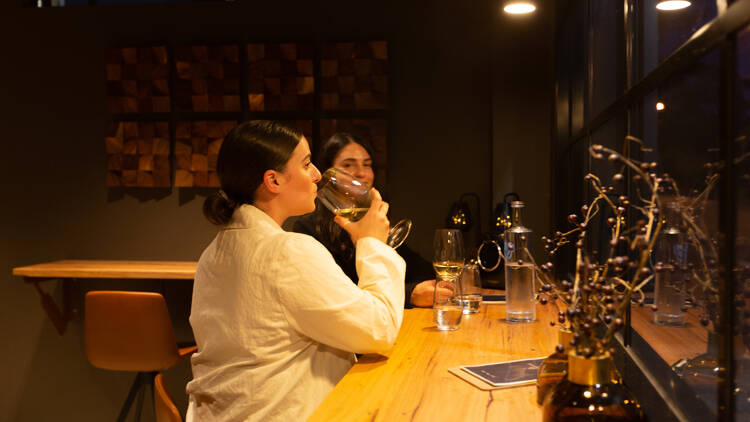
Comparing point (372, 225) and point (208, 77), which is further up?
point (208, 77)

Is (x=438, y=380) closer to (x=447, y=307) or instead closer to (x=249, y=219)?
(x=447, y=307)

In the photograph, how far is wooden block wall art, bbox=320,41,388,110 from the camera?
130 inches

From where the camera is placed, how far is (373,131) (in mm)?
3324

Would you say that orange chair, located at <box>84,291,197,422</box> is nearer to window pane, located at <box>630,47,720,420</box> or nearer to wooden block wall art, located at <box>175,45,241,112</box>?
wooden block wall art, located at <box>175,45,241,112</box>

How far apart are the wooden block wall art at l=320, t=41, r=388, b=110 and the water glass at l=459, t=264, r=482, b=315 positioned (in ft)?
5.02

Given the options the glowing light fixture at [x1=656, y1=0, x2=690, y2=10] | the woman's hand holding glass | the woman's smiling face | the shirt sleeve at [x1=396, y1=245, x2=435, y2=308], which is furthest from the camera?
the shirt sleeve at [x1=396, y1=245, x2=435, y2=308]

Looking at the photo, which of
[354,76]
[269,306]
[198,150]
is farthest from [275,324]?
[198,150]

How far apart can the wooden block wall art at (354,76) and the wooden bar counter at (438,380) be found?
6.03 ft

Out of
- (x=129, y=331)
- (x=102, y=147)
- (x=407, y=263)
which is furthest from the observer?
(x=102, y=147)

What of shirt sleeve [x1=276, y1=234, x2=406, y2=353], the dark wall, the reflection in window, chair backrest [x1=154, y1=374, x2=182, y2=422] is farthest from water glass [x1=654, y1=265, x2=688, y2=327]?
the dark wall

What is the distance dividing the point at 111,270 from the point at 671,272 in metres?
2.83

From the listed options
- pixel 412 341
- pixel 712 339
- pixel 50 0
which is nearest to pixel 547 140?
pixel 412 341

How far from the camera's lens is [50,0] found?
383 cm

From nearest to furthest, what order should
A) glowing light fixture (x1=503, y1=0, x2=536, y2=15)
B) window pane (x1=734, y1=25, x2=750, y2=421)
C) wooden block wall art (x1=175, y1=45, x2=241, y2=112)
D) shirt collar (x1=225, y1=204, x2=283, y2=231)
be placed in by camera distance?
window pane (x1=734, y1=25, x2=750, y2=421), shirt collar (x1=225, y1=204, x2=283, y2=231), glowing light fixture (x1=503, y1=0, x2=536, y2=15), wooden block wall art (x1=175, y1=45, x2=241, y2=112)
